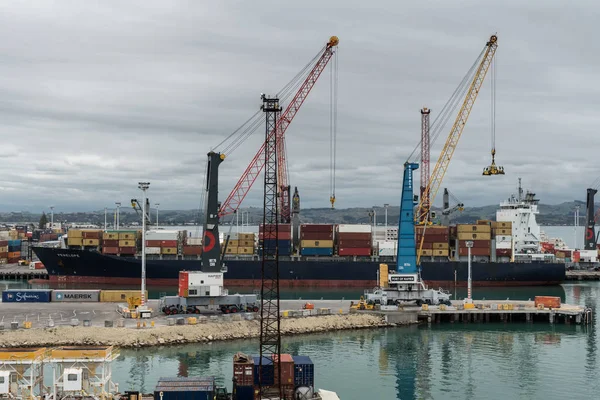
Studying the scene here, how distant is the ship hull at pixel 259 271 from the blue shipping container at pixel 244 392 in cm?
5553

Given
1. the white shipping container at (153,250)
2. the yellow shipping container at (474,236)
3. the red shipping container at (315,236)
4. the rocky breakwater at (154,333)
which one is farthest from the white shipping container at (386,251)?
the rocky breakwater at (154,333)

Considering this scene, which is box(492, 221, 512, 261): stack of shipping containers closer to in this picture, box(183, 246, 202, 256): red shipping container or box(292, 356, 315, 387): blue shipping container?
box(183, 246, 202, 256): red shipping container

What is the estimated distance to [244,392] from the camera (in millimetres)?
30547

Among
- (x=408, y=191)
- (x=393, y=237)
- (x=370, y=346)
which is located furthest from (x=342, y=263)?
(x=370, y=346)

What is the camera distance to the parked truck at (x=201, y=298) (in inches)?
2127

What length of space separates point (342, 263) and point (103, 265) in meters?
32.3

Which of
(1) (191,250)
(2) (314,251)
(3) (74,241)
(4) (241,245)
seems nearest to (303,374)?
(2) (314,251)

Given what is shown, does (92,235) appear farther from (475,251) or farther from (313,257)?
(475,251)

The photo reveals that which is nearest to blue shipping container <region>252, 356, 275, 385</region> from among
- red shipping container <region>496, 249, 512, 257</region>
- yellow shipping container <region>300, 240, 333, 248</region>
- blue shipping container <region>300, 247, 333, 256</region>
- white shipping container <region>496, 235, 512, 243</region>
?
blue shipping container <region>300, 247, 333, 256</region>

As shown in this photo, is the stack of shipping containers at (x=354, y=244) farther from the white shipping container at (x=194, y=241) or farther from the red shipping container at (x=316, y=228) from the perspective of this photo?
the white shipping container at (x=194, y=241)

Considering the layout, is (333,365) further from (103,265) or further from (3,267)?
(3,267)

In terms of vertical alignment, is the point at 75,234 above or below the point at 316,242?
above

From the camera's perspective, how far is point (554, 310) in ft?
195

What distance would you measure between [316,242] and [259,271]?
358 inches
